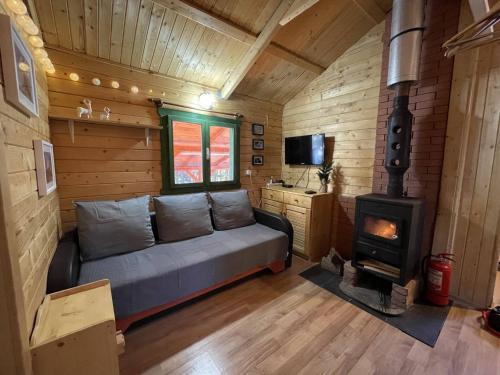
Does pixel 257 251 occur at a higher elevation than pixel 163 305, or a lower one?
higher

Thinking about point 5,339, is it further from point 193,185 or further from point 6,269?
point 193,185

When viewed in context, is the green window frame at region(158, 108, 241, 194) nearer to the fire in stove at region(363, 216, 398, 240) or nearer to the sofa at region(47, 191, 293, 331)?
the sofa at region(47, 191, 293, 331)

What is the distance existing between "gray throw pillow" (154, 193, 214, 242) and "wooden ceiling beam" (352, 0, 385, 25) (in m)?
2.66

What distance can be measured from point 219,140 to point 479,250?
2.97 meters

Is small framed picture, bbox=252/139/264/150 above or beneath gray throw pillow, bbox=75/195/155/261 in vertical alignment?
above

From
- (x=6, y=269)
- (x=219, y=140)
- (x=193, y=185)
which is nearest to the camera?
(x=6, y=269)

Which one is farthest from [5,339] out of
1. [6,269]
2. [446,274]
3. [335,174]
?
[335,174]

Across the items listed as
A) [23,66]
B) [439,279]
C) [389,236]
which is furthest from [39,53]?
[439,279]

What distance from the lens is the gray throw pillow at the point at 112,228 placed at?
179 cm

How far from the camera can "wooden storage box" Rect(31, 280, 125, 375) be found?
91 cm

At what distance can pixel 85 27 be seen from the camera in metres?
1.83

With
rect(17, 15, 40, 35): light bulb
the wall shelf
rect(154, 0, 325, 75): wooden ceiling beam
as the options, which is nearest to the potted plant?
rect(154, 0, 325, 75): wooden ceiling beam

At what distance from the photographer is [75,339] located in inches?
37.7

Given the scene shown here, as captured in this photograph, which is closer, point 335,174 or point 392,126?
point 392,126
